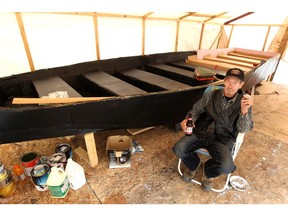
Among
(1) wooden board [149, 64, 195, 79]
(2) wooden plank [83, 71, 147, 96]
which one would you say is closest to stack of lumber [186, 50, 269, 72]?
(1) wooden board [149, 64, 195, 79]

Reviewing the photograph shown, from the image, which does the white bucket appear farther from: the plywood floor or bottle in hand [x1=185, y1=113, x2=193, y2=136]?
bottle in hand [x1=185, y1=113, x2=193, y2=136]

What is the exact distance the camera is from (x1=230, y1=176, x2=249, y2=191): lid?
1533 mm

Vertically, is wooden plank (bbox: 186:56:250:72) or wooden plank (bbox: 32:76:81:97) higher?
wooden plank (bbox: 32:76:81:97)

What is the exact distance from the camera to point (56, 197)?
4.59 feet

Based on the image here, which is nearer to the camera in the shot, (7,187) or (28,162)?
(7,187)

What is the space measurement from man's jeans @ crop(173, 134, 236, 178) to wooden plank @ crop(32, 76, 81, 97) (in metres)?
1.12

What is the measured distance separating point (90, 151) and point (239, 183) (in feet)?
4.32

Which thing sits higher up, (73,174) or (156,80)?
(156,80)

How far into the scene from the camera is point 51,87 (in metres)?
1.99

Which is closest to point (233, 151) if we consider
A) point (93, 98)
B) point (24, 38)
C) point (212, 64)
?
point (93, 98)

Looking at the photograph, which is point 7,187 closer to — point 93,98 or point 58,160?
point 58,160
